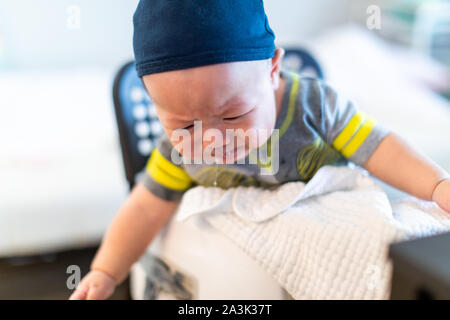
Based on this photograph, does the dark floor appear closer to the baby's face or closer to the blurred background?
the blurred background

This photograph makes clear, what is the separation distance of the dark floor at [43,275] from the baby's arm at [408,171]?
11.3 inches

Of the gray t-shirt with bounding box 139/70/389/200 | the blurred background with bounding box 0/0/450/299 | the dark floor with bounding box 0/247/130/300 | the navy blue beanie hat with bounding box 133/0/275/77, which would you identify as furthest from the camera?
the blurred background with bounding box 0/0/450/299

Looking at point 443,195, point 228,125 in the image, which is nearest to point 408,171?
point 443,195

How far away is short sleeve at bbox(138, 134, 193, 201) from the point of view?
0.50m

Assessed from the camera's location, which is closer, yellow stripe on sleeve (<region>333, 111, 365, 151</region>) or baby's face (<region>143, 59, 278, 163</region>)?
baby's face (<region>143, 59, 278, 163</region>)

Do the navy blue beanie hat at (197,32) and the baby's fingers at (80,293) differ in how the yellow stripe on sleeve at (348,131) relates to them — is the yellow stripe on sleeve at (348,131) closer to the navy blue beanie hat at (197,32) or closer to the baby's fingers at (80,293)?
the navy blue beanie hat at (197,32)

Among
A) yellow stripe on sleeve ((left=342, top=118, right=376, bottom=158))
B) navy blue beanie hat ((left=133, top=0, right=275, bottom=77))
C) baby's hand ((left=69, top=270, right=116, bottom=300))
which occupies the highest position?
navy blue beanie hat ((left=133, top=0, right=275, bottom=77))

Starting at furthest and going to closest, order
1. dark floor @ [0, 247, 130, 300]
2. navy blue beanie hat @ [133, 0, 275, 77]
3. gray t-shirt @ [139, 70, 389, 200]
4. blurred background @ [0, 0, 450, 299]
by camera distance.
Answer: blurred background @ [0, 0, 450, 299] < dark floor @ [0, 247, 130, 300] < gray t-shirt @ [139, 70, 389, 200] < navy blue beanie hat @ [133, 0, 275, 77]

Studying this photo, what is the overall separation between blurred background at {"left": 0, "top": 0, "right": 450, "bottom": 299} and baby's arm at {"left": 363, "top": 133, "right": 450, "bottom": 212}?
6.8 inches

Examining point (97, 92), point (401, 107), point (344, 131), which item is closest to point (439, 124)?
point (401, 107)

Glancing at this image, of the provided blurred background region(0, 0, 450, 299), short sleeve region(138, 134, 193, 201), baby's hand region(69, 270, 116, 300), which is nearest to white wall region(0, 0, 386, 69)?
blurred background region(0, 0, 450, 299)
